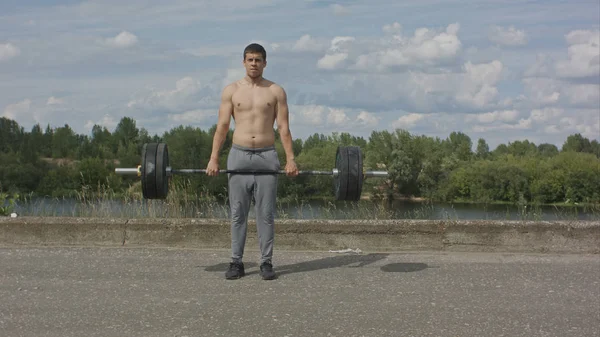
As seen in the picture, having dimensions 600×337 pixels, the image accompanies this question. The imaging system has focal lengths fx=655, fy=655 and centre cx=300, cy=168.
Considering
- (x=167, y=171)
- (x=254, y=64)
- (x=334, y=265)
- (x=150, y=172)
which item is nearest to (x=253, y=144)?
(x=254, y=64)

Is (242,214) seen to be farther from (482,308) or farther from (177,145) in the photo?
(177,145)

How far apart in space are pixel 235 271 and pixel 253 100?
1.50 m

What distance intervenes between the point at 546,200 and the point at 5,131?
207 ft

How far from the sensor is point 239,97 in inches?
229

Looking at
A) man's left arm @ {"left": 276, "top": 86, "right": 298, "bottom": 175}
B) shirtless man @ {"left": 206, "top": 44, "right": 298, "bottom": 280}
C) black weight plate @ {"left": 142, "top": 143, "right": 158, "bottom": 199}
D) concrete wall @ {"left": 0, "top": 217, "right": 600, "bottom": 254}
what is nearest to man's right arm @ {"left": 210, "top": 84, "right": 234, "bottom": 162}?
shirtless man @ {"left": 206, "top": 44, "right": 298, "bottom": 280}

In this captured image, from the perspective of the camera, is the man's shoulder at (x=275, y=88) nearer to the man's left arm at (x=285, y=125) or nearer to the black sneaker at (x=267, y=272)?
the man's left arm at (x=285, y=125)

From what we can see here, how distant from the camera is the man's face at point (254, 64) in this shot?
577 centimetres

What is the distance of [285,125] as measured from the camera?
5922mm

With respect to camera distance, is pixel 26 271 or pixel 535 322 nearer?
pixel 535 322

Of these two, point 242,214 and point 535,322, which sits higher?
point 242,214

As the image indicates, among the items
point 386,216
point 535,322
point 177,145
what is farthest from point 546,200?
point 535,322

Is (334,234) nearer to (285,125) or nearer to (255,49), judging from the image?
(285,125)

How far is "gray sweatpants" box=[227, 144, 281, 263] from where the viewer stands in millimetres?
5785

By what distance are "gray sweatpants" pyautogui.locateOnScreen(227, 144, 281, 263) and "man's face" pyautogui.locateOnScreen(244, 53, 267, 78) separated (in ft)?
2.18
